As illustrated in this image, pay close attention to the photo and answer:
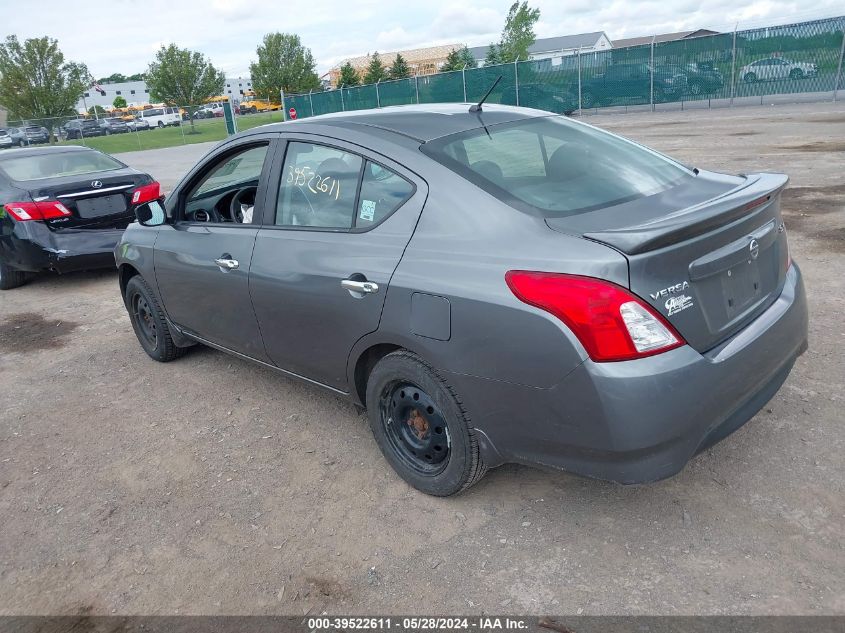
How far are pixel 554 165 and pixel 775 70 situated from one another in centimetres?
2417

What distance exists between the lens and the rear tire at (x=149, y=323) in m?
4.82

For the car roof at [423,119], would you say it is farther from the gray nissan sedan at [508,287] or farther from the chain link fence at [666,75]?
the chain link fence at [666,75]

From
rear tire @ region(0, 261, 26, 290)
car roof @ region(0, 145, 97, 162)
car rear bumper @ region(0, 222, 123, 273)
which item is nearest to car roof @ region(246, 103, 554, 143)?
car rear bumper @ region(0, 222, 123, 273)

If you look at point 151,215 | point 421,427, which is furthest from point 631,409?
point 151,215

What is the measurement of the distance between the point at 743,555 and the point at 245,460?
7.84ft

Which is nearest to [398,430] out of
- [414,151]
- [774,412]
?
[414,151]

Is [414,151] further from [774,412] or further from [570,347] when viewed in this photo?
[774,412]

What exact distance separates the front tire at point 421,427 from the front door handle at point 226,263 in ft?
3.75

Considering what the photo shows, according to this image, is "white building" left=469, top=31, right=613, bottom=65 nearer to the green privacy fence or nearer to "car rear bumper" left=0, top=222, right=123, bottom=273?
the green privacy fence

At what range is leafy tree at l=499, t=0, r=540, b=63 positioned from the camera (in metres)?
50.8

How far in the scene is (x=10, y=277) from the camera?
24.9ft

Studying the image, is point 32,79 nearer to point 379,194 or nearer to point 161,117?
point 161,117

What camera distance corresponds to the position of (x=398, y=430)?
10.5 feet

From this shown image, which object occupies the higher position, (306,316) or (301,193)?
(301,193)
